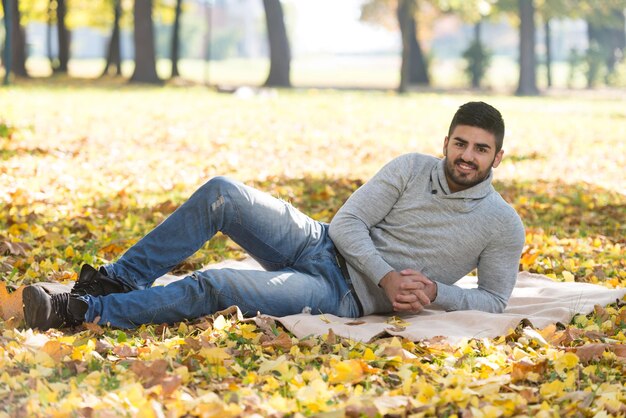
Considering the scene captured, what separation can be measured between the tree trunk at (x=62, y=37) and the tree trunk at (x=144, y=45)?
29.7ft

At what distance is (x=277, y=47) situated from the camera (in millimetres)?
33000

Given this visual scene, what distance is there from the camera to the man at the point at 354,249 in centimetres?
496

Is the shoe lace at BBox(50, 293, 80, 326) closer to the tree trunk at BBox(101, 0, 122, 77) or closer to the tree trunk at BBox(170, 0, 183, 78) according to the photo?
the tree trunk at BBox(170, 0, 183, 78)

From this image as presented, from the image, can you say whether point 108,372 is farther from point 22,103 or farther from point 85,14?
point 85,14

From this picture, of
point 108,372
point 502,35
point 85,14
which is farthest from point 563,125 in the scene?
point 502,35

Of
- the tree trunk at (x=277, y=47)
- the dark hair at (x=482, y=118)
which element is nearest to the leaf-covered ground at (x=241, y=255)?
the dark hair at (x=482, y=118)

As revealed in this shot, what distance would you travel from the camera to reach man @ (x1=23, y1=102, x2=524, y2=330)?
4.96 metres

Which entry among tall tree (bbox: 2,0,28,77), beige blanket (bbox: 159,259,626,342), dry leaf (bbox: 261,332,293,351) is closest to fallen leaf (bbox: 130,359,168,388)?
dry leaf (bbox: 261,332,293,351)

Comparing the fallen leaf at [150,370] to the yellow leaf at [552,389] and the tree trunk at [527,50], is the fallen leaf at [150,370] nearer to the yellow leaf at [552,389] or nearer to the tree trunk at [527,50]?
the yellow leaf at [552,389]

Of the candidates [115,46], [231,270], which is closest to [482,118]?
[231,270]

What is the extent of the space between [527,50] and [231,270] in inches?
1332

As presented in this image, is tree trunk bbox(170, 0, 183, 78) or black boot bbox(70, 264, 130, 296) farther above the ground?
tree trunk bbox(170, 0, 183, 78)

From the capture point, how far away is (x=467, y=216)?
522cm

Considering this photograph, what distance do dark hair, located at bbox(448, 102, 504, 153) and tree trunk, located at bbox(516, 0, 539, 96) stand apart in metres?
32.7
